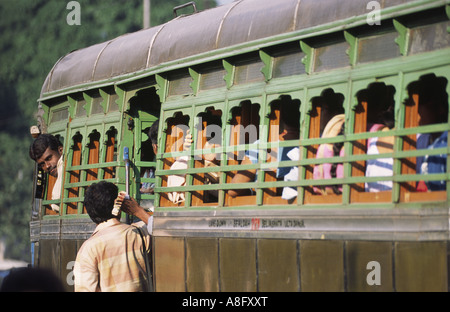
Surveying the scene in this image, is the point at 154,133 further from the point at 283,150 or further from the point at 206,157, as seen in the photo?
the point at 283,150

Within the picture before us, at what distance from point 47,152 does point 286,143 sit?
4.43m

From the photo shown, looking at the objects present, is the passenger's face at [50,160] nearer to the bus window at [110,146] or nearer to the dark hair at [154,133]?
the bus window at [110,146]

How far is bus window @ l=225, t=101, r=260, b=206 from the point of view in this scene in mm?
7688

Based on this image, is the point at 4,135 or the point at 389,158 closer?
the point at 389,158

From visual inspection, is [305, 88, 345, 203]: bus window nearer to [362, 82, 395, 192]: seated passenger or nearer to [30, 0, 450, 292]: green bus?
[30, 0, 450, 292]: green bus

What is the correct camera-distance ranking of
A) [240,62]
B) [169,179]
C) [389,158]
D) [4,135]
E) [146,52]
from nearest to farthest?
1. [389,158]
2. [240,62]
3. [169,179]
4. [146,52]
5. [4,135]

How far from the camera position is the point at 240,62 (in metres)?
7.91

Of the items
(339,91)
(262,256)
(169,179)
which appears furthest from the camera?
(169,179)

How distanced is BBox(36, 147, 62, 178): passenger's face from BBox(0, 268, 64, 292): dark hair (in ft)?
22.4

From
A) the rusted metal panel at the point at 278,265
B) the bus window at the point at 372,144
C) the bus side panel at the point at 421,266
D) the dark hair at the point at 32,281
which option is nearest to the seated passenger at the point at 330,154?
the bus window at the point at 372,144

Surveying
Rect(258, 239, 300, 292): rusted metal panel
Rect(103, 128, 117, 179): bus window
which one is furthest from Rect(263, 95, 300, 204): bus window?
Rect(103, 128, 117, 179): bus window

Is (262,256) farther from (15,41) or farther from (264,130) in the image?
(15,41)
